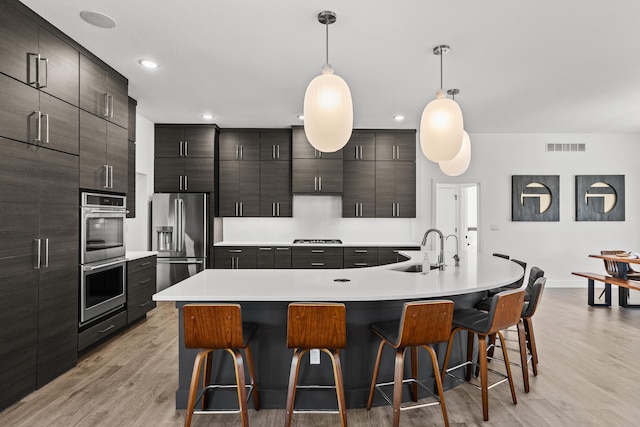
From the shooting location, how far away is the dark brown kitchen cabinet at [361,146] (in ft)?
20.7

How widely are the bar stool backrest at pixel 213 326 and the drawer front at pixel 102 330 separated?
186 cm

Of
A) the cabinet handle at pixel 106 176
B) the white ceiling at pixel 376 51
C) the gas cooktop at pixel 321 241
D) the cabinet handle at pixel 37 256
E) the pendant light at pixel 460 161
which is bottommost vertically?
the gas cooktop at pixel 321 241

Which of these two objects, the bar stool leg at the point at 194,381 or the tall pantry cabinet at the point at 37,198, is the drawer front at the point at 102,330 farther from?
the bar stool leg at the point at 194,381

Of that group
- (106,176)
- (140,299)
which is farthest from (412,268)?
(140,299)

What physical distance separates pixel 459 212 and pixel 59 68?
6000mm

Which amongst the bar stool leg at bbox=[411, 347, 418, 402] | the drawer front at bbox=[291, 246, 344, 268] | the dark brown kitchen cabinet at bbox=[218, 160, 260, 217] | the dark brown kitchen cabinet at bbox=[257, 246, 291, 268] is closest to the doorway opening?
the drawer front at bbox=[291, 246, 344, 268]

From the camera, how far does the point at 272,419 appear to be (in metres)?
2.45

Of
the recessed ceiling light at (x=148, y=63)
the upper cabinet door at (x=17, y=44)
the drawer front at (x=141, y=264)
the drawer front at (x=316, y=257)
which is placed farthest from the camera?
the drawer front at (x=316, y=257)

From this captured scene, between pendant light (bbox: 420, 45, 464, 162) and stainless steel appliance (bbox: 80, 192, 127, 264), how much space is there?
295 centimetres

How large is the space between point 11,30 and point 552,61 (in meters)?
4.38

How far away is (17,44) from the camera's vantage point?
2.60 metres

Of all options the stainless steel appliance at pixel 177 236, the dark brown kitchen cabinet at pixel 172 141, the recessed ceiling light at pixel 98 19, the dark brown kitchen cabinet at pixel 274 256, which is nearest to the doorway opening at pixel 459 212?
the dark brown kitchen cabinet at pixel 274 256

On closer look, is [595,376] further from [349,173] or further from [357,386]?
[349,173]

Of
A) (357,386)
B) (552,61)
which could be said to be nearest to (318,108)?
(357,386)
